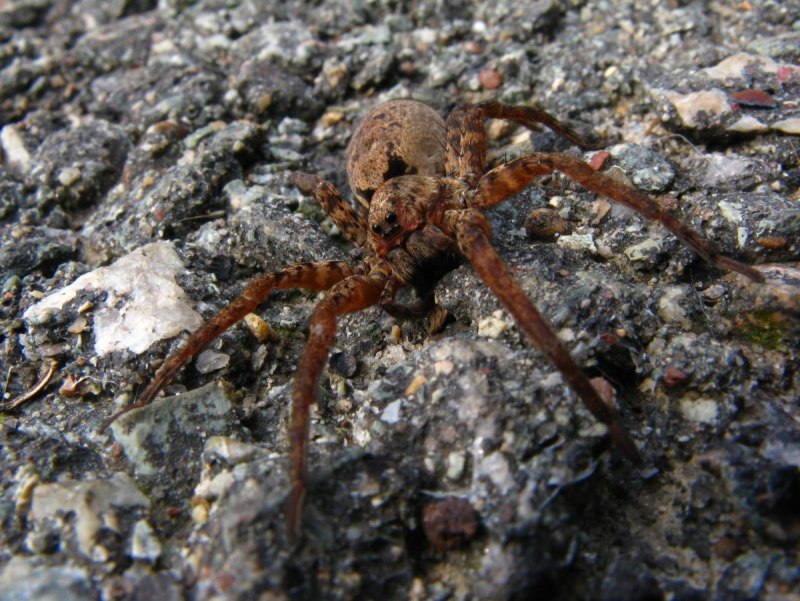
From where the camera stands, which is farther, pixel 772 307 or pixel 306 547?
pixel 772 307

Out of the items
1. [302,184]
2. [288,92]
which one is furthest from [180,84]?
[302,184]

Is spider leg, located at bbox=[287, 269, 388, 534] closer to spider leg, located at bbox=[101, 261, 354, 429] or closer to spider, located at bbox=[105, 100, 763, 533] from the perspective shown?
spider, located at bbox=[105, 100, 763, 533]

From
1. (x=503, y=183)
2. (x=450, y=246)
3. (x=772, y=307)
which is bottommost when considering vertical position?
(x=772, y=307)

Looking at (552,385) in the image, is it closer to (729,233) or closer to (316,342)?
(316,342)

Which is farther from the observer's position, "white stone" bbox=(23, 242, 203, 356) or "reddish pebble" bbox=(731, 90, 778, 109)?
"reddish pebble" bbox=(731, 90, 778, 109)

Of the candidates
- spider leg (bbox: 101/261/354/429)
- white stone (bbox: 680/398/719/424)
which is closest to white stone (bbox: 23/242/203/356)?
spider leg (bbox: 101/261/354/429)

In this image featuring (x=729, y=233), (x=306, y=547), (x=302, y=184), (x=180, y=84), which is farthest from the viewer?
(x=180, y=84)

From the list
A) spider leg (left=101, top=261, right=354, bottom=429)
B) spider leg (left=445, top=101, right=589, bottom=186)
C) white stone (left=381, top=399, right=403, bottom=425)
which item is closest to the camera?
white stone (left=381, top=399, right=403, bottom=425)
